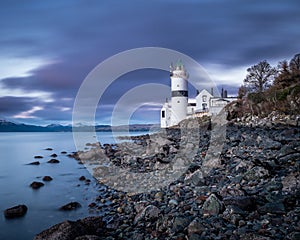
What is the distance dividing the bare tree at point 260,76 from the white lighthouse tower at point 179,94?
8.31 m

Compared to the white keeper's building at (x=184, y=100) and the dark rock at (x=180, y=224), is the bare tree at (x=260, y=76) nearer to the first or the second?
the white keeper's building at (x=184, y=100)

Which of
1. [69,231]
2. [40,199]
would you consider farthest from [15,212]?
[69,231]

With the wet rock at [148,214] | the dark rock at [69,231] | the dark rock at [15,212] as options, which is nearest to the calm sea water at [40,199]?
the dark rock at [15,212]

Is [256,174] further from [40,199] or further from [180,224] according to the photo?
[40,199]

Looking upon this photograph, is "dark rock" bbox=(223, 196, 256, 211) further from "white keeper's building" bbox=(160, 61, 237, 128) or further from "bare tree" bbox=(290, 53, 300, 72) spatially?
"white keeper's building" bbox=(160, 61, 237, 128)

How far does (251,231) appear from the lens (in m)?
3.56

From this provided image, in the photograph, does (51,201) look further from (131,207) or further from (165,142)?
(165,142)

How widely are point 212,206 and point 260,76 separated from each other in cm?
3108

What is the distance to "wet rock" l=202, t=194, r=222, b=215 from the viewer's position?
4.30 meters

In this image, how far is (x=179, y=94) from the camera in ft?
121

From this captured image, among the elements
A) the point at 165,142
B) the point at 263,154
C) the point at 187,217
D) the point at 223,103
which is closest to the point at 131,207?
the point at 187,217

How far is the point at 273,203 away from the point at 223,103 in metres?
31.5

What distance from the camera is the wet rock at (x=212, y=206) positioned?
4.30m

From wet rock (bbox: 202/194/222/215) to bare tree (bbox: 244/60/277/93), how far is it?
97.2 feet
